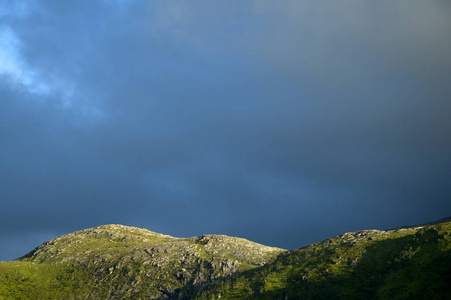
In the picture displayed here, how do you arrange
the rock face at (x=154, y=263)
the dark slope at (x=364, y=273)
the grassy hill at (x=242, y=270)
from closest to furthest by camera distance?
the dark slope at (x=364, y=273)
the grassy hill at (x=242, y=270)
the rock face at (x=154, y=263)

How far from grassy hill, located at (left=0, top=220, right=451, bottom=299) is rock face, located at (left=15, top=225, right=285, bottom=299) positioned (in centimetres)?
47

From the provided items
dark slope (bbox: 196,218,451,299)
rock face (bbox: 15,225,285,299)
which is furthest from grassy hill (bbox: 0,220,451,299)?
rock face (bbox: 15,225,285,299)

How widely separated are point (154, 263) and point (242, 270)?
150ft

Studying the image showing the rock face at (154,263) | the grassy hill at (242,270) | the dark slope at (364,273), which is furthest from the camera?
the rock face at (154,263)

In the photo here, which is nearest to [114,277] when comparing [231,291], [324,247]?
[231,291]

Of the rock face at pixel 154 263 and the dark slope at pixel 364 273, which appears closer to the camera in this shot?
the dark slope at pixel 364 273

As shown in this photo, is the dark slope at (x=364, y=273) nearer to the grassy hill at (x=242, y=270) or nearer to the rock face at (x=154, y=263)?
the grassy hill at (x=242, y=270)

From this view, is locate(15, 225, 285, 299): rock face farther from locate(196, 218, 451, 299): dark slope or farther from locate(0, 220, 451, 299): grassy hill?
locate(196, 218, 451, 299): dark slope

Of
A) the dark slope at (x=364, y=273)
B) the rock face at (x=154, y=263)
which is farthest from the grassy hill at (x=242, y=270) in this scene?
the rock face at (x=154, y=263)

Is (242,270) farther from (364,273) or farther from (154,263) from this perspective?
(364,273)

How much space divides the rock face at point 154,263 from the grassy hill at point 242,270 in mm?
471

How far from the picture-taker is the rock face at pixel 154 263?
14800cm

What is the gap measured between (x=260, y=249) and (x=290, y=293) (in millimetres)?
85690

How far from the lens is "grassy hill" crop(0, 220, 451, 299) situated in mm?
90512
